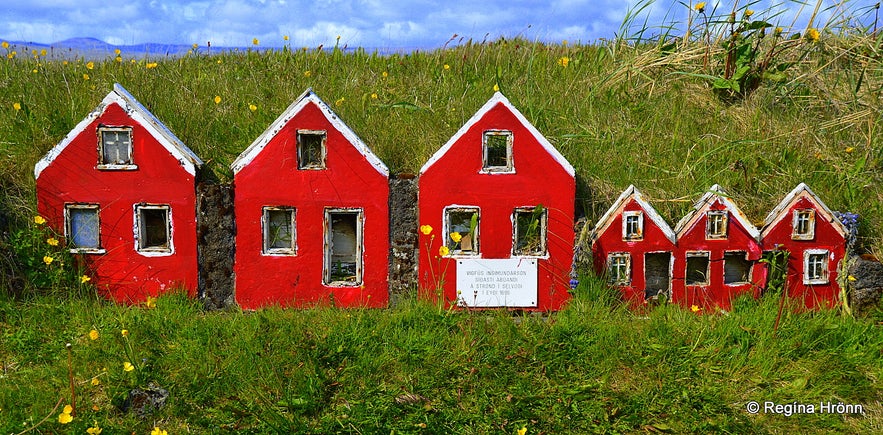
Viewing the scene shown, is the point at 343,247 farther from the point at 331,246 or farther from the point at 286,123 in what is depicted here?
the point at 286,123

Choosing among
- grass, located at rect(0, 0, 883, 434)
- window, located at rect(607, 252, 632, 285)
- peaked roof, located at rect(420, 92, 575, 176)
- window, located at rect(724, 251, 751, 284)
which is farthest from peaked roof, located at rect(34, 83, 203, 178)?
window, located at rect(724, 251, 751, 284)

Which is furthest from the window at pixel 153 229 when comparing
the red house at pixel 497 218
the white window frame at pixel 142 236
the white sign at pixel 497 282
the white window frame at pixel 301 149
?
the white sign at pixel 497 282

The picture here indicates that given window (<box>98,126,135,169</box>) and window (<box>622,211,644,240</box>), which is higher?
window (<box>98,126,135,169</box>)

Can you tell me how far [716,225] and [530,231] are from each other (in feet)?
4.45

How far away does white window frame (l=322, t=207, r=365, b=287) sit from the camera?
195 inches

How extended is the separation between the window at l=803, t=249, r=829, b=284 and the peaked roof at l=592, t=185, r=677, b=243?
1055 millimetres

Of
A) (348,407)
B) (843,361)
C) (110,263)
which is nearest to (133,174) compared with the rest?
(110,263)

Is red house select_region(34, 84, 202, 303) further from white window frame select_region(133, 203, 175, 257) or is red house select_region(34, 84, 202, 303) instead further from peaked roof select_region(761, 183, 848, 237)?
peaked roof select_region(761, 183, 848, 237)

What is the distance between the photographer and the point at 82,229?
5.06 metres

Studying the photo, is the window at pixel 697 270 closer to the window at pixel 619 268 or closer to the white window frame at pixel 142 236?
the window at pixel 619 268

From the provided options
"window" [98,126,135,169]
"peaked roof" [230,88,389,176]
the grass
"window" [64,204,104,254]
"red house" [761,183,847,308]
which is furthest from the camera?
"red house" [761,183,847,308]

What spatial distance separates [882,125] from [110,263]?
6.73 meters

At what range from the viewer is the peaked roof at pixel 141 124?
15.9 feet

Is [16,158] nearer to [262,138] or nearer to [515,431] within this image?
[262,138]
